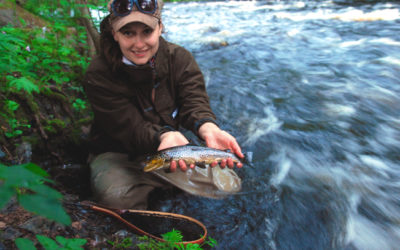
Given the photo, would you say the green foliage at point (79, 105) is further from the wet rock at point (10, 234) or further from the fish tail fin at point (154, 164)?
the wet rock at point (10, 234)

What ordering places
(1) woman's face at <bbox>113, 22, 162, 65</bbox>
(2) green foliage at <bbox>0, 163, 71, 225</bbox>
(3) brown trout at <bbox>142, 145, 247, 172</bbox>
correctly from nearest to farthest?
(2) green foliage at <bbox>0, 163, 71, 225</bbox>, (3) brown trout at <bbox>142, 145, 247, 172</bbox>, (1) woman's face at <bbox>113, 22, 162, 65</bbox>

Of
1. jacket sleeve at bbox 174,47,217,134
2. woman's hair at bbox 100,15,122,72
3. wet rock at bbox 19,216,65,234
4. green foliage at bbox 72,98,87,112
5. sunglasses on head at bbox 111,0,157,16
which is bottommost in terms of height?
wet rock at bbox 19,216,65,234

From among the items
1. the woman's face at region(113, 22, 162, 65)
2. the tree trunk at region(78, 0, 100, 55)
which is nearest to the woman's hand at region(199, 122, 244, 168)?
the woman's face at region(113, 22, 162, 65)

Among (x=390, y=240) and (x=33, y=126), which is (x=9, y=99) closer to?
(x=33, y=126)

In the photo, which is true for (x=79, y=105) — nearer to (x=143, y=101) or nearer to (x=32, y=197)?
(x=143, y=101)

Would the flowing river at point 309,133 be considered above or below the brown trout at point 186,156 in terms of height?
below

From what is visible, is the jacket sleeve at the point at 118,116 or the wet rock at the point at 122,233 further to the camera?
the jacket sleeve at the point at 118,116

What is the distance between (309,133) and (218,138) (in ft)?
7.04

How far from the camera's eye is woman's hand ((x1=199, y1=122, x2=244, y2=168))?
3.18 meters

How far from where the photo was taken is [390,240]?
285 cm

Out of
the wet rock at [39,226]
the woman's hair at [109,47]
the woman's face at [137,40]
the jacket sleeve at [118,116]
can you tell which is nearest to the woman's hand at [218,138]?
the jacket sleeve at [118,116]

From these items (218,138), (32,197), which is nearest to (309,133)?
(218,138)

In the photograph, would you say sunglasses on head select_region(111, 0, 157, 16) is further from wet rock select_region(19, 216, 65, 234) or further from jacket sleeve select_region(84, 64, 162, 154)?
wet rock select_region(19, 216, 65, 234)

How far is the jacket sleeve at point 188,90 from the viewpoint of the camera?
3.64m
